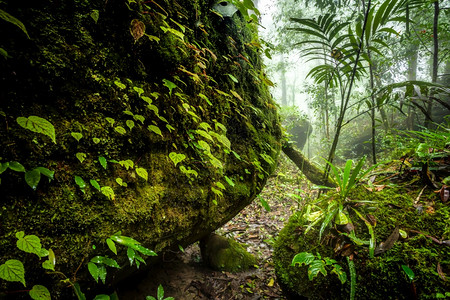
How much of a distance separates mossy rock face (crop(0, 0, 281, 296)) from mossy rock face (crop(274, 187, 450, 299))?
905 mm

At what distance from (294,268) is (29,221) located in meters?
2.05

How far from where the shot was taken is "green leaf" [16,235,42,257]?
811mm

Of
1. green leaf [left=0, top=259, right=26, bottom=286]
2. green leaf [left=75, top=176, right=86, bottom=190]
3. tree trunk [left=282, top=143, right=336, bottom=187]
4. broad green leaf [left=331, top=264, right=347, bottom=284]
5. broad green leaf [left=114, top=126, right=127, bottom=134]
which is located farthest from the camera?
tree trunk [left=282, top=143, right=336, bottom=187]

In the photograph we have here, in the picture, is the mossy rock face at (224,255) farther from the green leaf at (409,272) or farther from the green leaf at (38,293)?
the green leaf at (38,293)

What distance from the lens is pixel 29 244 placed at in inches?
32.7

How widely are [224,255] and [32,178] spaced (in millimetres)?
2731

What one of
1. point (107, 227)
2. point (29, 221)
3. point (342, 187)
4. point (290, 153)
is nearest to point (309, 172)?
point (290, 153)

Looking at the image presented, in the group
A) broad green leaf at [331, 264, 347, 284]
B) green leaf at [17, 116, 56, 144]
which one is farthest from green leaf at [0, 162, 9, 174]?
broad green leaf at [331, 264, 347, 284]

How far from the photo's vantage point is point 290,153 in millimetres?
5258

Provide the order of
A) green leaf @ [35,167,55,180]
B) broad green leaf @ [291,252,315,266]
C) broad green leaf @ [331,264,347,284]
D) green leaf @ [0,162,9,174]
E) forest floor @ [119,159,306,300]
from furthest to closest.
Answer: forest floor @ [119,159,306,300]
broad green leaf @ [291,252,315,266]
broad green leaf @ [331,264,347,284]
green leaf @ [35,167,55,180]
green leaf @ [0,162,9,174]

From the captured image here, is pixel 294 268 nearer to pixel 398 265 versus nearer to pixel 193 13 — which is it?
pixel 398 265

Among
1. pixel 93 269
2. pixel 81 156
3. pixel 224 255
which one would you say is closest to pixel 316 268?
pixel 93 269

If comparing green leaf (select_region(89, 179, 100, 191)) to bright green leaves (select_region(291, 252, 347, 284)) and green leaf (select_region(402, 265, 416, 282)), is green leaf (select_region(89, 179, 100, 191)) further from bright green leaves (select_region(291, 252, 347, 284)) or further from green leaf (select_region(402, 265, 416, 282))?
green leaf (select_region(402, 265, 416, 282))

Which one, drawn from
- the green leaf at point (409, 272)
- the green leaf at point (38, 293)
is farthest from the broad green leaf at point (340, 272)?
the green leaf at point (38, 293)
